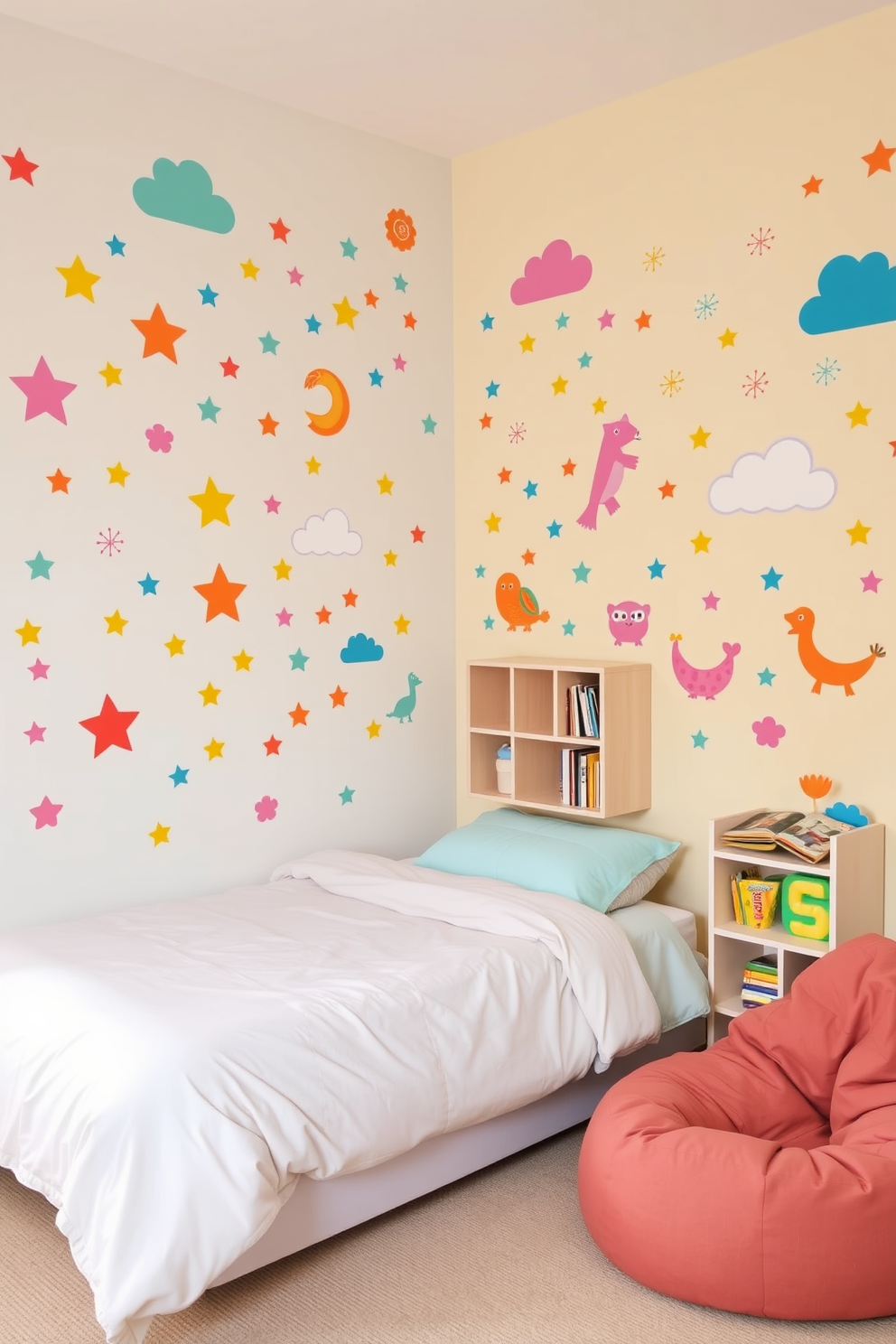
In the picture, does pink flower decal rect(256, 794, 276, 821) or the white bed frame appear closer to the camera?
the white bed frame

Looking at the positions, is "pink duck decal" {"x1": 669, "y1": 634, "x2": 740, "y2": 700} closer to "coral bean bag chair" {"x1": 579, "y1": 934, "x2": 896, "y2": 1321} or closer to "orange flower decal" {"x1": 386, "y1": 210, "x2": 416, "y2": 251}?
"coral bean bag chair" {"x1": 579, "y1": 934, "x2": 896, "y2": 1321}

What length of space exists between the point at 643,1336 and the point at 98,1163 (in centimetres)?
102

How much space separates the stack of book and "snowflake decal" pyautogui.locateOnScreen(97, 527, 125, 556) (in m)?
1.99

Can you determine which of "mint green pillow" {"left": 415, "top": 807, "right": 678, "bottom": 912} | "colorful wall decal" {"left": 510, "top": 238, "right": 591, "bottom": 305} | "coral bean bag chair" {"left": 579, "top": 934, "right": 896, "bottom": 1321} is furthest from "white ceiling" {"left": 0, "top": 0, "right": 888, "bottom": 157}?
"coral bean bag chair" {"left": 579, "top": 934, "right": 896, "bottom": 1321}

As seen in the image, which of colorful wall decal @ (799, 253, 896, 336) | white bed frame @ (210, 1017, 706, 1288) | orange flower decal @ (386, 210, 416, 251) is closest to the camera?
white bed frame @ (210, 1017, 706, 1288)

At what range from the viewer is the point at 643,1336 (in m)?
2.08

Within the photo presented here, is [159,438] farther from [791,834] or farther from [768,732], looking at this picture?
[791,834]

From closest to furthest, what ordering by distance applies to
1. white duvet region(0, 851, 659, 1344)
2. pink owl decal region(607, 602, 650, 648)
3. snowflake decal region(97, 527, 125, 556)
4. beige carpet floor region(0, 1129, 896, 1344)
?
white duvet region(0, 851, 659, 1344) → beige carpet floor region(0, 1129, 896, 1344) → snowflake decal region(97, 527, 125, 556) → pink owl decal region(607, 602, 650, 648)

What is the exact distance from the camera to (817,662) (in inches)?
120

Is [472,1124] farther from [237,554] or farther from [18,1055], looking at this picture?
[237,554]

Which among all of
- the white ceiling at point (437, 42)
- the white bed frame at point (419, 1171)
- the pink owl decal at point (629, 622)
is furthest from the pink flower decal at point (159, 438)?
the white bed frame at point (419, 1171)

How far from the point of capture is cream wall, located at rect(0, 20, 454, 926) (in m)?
2.95

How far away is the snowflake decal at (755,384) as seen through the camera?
311 cm

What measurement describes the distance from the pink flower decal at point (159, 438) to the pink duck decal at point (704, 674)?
60.1 inches
